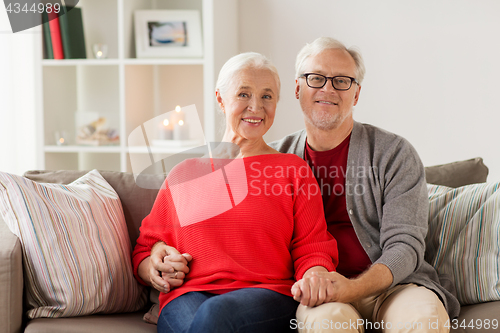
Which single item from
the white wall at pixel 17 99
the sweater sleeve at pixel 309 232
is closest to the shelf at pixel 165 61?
the white wall at pixel 17 99

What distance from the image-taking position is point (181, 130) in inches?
48.9

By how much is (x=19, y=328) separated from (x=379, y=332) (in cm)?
98

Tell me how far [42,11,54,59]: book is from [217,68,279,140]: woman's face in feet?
4.91

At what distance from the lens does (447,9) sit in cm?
238

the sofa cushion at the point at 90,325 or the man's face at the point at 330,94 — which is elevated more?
the man's face at the point at 330,94

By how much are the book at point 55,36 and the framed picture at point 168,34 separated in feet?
1.35

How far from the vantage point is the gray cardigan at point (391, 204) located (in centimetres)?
134

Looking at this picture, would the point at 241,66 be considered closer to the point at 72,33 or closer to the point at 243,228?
the point at 243,228

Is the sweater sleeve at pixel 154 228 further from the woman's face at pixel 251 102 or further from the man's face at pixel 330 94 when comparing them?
the man's face at pixel 330 94

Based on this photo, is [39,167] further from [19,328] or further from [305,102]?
[305,102]

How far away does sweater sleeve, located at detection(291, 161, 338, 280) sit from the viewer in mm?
1325

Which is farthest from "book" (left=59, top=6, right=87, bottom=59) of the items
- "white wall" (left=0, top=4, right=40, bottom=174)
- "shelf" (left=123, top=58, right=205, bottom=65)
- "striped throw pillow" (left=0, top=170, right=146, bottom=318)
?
"striped throw pillow" (left=0, top=170, right=146, bottom=318)

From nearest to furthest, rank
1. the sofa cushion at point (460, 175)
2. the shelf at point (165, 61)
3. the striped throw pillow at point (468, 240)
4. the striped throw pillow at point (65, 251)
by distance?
the striped throw pillow at point (65, 251) < the striped throw pillow at point (468, 240) < the sofa cushion at point (460, 175) < the shelf at point (165, 61)

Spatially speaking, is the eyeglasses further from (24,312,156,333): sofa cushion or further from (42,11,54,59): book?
(42,11,54,59): book
